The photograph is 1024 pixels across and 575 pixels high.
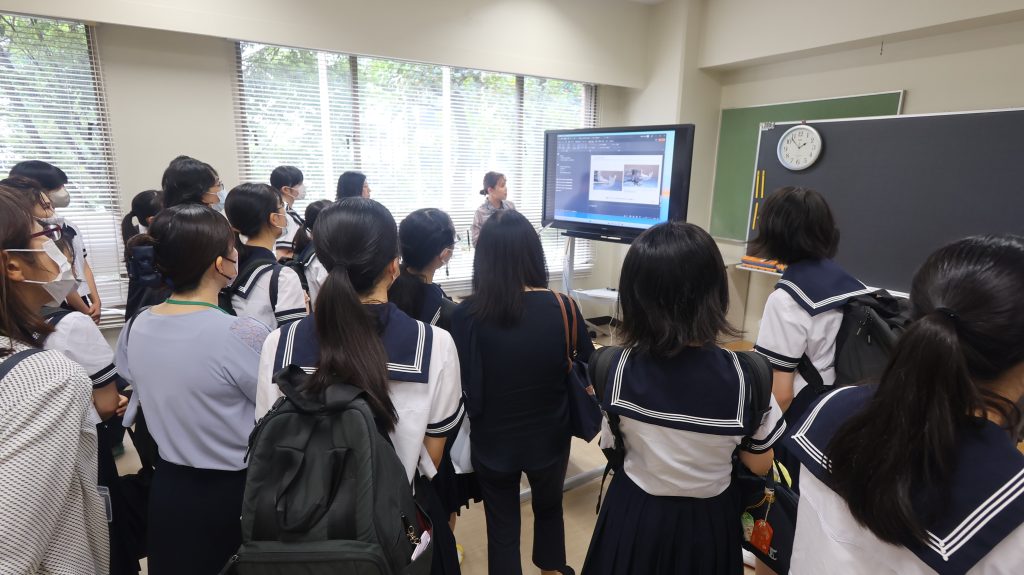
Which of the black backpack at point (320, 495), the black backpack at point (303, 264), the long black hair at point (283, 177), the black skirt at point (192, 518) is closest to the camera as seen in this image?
the black backpack at point (320, 495)

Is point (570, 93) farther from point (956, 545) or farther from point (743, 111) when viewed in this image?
point (956, 545)

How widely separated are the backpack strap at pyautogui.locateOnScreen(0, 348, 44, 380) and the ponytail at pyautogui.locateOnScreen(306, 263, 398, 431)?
43 cm

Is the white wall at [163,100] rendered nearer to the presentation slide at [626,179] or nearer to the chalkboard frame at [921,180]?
the presentation slide at [626,179]

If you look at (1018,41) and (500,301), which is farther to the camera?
(1018,41)

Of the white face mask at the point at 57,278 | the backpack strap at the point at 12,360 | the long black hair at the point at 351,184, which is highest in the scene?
the long black hair at the point at 351,184

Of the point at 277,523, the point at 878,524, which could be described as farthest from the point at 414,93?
the point at 878,524

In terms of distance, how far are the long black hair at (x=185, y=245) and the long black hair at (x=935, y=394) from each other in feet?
4.38

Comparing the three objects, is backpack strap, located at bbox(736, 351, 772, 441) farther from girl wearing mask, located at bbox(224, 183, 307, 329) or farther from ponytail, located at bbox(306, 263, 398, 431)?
girl wearing mask, located at bbox(224, 183, 307, 329)

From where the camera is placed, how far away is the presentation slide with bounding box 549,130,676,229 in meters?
3.54

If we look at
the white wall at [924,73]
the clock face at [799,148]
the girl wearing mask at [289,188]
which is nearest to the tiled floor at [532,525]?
the girl wearing mask at [289,188]

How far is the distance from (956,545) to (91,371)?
5.67ft

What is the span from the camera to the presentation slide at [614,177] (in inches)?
139

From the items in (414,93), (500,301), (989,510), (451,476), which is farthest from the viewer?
(414,93)

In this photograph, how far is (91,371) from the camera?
4.19 ft
